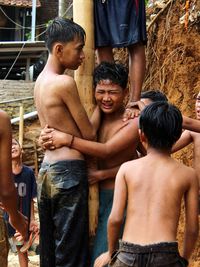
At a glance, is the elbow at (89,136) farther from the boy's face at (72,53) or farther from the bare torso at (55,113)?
the boy's face at (72,53)

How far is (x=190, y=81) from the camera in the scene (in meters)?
7.08

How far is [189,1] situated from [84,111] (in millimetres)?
3941

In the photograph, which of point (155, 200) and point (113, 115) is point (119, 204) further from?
point (113, 115)

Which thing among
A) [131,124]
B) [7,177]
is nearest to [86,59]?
[131,124]

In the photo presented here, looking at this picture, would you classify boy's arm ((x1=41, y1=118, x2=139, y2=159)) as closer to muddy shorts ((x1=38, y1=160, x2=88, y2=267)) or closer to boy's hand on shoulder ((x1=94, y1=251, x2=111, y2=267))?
muddy shorts ((x1=38, y1=160, x2=88, y2=267))

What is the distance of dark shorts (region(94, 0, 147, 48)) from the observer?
3939mm

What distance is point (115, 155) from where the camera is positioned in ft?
12.4

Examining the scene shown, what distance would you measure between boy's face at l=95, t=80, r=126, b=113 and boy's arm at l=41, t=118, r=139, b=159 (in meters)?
0.15

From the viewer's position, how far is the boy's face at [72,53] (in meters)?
3.63

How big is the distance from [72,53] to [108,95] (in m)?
0.37

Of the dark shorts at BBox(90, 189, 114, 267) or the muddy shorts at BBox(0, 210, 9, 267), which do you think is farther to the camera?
the dark shorts at BBox(90, 189, 114, 267)

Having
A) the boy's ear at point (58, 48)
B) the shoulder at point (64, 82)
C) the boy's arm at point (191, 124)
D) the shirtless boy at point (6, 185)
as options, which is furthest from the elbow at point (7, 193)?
the boy's arm at point (191, 124)

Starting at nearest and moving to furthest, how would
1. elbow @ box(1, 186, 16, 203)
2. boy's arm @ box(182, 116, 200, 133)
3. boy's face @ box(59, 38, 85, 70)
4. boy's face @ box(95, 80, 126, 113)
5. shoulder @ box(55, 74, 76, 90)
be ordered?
elbow @ box(1, 186, 16, 203) → shoulder @ box(55, 74, 76, 90) → boy's face @ box(59, 38, 85, 70) → boy's face @ box(95, 80, 126, 113) → boy's arm @ box(182, 116, 200, 133)

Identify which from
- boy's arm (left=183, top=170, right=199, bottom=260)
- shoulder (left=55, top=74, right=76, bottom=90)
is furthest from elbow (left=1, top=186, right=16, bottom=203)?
boy's arm (left=183, top=170, right=199, bottom=260)
